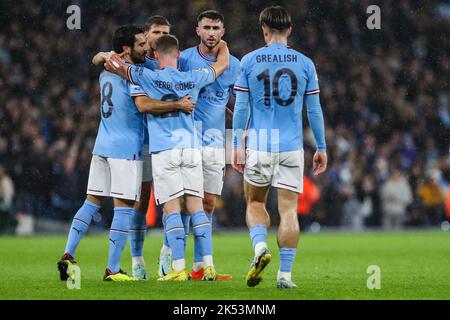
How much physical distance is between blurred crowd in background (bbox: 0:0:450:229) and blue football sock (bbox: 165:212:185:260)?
10.9 m

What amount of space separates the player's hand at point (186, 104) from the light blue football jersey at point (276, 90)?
60cm

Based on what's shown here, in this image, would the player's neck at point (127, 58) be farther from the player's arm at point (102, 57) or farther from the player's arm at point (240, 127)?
the player's arm at point (240, 127)

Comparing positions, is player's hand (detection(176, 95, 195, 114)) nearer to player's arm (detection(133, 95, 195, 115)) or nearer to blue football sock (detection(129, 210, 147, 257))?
player's arm (detection(133, 95, 195, 115))

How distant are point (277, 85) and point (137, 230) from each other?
7.03 feet

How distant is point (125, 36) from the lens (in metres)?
8.40

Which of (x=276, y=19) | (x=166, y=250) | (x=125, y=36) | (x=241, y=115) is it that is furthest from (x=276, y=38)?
(x=166, y=250)

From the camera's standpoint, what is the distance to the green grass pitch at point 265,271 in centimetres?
711

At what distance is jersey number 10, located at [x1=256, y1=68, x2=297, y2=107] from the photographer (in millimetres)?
7535

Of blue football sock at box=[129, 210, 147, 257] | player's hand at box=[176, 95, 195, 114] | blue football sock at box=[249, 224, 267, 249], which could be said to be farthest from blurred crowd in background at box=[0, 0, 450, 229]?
blue football sock at box=[249, 224, 267, 249]

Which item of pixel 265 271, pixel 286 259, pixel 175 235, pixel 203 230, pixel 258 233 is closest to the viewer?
pixel 286 259

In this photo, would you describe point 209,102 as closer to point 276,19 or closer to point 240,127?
point 240,127

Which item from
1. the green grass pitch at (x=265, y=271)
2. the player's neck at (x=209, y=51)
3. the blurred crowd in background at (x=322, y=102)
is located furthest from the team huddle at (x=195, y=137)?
the blurred crowd in background at (x=322, y=102)

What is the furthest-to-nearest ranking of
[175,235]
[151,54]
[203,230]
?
[151,54], [203,230], [175,235]
